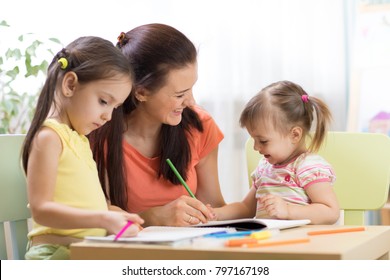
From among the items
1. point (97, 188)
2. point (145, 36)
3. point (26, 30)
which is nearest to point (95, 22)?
point (26, 30)

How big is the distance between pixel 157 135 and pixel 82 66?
0.41 metres

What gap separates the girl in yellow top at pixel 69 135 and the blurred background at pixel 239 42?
1406 millimetres

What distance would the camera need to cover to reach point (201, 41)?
290 cm

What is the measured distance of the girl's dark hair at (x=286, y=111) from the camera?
1642mm

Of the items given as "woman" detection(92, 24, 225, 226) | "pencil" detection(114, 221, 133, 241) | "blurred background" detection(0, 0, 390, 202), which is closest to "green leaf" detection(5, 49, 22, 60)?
"blurred background" detection(0, 0, 390, 202)

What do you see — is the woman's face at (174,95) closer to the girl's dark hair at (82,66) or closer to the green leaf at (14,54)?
the girl's dark hair at (82,66)

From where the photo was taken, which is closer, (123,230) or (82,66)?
(123,230)

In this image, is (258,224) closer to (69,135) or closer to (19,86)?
(69,135)

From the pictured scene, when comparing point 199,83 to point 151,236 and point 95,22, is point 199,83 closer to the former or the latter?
point 95,22

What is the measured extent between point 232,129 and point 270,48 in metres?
0.38

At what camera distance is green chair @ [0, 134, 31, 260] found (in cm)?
157

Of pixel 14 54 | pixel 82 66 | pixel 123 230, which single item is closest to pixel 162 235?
pixel 123 230

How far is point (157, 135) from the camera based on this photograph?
1757mm

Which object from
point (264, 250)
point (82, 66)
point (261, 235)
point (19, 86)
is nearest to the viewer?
point (264, 250)
